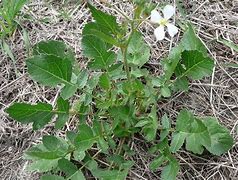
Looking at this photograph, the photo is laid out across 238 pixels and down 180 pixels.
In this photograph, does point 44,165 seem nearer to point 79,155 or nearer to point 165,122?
point 79,155

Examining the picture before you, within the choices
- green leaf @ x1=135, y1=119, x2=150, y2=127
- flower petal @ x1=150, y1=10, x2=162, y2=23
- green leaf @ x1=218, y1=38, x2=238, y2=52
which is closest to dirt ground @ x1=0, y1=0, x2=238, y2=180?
green leaf @ x1=218, y1=38, x2=238, y2=52

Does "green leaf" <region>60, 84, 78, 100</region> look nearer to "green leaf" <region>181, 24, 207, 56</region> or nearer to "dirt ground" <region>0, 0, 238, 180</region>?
"dirt ground" <region>0, 0, 238, 180</region>

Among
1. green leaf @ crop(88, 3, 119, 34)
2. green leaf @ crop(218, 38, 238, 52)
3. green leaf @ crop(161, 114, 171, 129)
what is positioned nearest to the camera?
green leaf @ crop(88, 3, 119, 34)

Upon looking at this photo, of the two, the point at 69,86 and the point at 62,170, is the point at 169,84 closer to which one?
the point at 69,86

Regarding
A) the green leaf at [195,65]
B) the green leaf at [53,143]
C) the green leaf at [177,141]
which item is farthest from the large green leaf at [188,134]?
the green leaf at [53,143]

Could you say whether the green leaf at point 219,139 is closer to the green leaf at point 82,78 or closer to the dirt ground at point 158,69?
the dirt ground at point 158,69

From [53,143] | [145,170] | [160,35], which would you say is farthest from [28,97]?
[160,35]

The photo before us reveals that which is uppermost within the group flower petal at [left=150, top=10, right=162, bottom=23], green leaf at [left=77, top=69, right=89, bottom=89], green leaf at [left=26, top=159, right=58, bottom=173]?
flower petal at [left=150, top=10, right=162, bottom=23]
